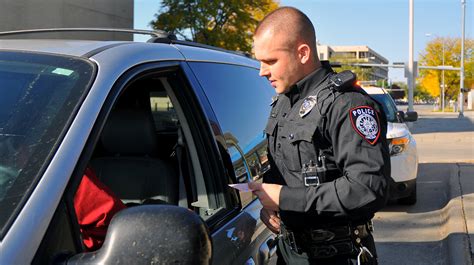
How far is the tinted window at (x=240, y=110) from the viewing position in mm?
2473

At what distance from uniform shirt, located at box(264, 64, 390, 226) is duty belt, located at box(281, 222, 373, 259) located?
0.16 ft

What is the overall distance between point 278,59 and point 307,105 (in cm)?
20

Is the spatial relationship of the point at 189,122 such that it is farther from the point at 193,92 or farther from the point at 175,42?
the point at 175,42

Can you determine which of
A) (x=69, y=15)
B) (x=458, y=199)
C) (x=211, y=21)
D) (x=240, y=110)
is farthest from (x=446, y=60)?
(x=240, y=110)

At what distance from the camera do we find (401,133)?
711cm

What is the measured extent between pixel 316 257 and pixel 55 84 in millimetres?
1166

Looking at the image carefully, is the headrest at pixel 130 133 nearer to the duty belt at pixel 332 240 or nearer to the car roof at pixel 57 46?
the car roof at pixel 57 46

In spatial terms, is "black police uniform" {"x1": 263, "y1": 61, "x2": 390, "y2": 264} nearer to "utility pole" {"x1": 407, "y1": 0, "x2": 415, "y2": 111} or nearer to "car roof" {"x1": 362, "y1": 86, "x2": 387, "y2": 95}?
"car roof" {"x1": 362, "y1": 86, "x2": 387, "y2": 95}

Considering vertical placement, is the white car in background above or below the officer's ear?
below

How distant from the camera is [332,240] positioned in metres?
1.99

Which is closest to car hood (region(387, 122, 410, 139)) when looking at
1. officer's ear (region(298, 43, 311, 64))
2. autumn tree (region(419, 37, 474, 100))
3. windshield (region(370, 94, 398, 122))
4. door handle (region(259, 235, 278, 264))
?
windshield (region(370, 94, 398, 122))

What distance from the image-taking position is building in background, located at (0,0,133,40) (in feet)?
38.2

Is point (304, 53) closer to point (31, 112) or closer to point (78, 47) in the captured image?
point (78, 47)

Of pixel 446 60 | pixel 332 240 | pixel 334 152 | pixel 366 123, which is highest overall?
pixel 446 60
